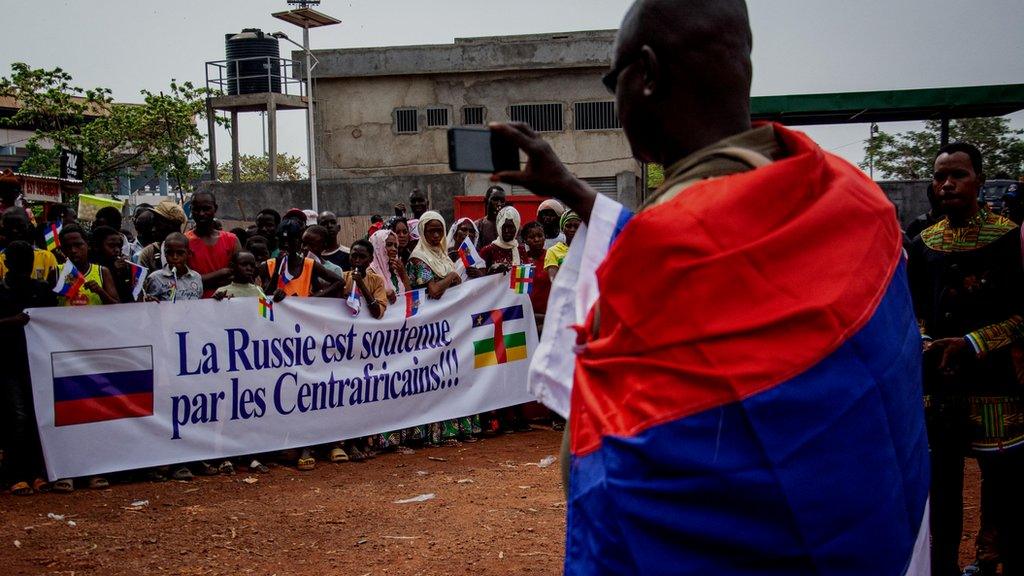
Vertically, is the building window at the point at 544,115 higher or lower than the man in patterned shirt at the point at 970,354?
higher

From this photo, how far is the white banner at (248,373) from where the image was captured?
6.62 metres

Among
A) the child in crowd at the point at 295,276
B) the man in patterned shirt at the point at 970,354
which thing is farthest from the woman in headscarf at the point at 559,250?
the man in patterned shirt at the point at 970,354

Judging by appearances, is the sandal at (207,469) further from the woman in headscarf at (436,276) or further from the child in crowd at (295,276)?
the woman in headscarf at (436,276)

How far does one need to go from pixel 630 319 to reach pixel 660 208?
194 mm

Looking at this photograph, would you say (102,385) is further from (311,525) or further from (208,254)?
(311,525)

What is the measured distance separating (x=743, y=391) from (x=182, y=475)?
20.9ft

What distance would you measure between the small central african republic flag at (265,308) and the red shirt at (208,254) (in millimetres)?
571

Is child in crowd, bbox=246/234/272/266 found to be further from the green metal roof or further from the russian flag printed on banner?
the green metal roof

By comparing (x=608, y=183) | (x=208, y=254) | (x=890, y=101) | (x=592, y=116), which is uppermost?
(x=592, y=116)

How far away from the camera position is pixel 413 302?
8.37 m

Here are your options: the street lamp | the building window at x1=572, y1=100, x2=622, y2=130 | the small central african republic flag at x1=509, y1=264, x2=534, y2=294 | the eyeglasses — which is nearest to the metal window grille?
the building window at x1=572, y1=100, x2=622, y2=130

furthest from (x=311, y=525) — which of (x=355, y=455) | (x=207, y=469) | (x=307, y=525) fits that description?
(x=355, y=455)

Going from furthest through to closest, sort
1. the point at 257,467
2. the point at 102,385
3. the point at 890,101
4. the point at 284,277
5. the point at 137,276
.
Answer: the point at 890,101 < the point at 284,277 < the point at 137,276 < the point at 257,467 < the point at 102,385

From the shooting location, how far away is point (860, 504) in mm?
1555
